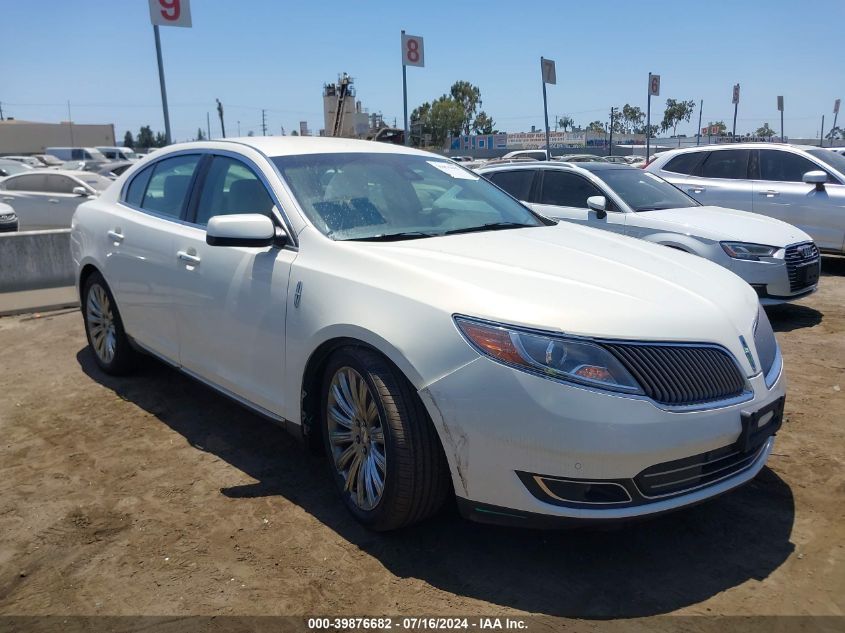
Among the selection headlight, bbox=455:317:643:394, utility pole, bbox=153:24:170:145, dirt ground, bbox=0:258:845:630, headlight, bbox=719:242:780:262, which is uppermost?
utility pole, bbox=153:24:170:145

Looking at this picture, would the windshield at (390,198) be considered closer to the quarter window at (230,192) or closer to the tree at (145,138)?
the quarter window at (230,192)

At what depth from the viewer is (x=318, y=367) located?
3238mm

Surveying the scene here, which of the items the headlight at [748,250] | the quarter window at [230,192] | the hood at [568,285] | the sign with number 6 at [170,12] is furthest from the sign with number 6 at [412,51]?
the hood at [568,285]

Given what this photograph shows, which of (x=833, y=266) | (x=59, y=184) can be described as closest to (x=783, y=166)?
(x=833, y=266)

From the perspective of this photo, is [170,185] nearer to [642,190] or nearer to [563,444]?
[563,444]

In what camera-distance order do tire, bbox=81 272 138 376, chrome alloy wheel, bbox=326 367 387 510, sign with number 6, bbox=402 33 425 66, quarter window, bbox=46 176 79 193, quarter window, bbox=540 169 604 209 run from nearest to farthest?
1. chrome alloy wheel, bbox=326 367 387 510
2. tire, bbox=81 272 138 376
3. quarter window, bbox=540 169 604 209
4. quarter window, bbox=46 176 79 193
5. sign with number 6, bbox=402 33 425 66

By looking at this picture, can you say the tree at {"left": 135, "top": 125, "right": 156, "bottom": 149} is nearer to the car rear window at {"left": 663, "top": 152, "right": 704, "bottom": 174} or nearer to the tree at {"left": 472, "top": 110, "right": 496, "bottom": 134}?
the tree at {"left": 472, "top": 110, "right": 496, "bottom": 134}

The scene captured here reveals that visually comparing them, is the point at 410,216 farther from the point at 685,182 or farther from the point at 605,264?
the point at 685,182

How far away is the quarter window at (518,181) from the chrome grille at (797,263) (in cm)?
284

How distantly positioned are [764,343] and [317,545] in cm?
210

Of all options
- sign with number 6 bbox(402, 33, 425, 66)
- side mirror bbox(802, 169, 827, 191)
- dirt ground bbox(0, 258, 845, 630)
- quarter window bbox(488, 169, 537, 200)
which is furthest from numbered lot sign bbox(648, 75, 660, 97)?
dirt ground bbox(0, 258, 845, 630)

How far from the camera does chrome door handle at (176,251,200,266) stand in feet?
13.0

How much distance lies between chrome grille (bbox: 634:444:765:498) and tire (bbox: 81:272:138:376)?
3702 millimetres

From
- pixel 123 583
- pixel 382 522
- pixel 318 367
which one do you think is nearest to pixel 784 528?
pixel 382 522
